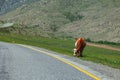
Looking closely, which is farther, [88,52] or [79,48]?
[88,52]

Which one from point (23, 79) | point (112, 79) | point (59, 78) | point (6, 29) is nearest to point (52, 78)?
point (59, 78)

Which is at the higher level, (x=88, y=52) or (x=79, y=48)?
(x=79, y=48)

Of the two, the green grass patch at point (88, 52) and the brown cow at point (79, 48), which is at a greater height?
the brown cow at point (79, 48)

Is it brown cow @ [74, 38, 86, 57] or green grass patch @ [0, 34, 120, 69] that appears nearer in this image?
green grass patch @ [0, 34, 120, 69]

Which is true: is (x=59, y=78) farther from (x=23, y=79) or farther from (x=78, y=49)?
(x=78, y=49)

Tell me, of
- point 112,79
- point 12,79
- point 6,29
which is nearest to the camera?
point 12,79

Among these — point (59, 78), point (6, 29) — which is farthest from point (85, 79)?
point (6, 29)

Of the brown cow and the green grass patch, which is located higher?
the brown cow

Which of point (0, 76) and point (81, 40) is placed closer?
point (0, 76)

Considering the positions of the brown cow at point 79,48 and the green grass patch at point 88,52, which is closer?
the green grass patch at point 88,52

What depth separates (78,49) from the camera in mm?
35781

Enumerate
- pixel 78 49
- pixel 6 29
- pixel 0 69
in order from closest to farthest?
1. pixel 0 69
2. pixel 78 49
3. pixel 6 29

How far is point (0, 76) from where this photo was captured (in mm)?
14266

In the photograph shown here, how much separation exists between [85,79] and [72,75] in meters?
1.27
